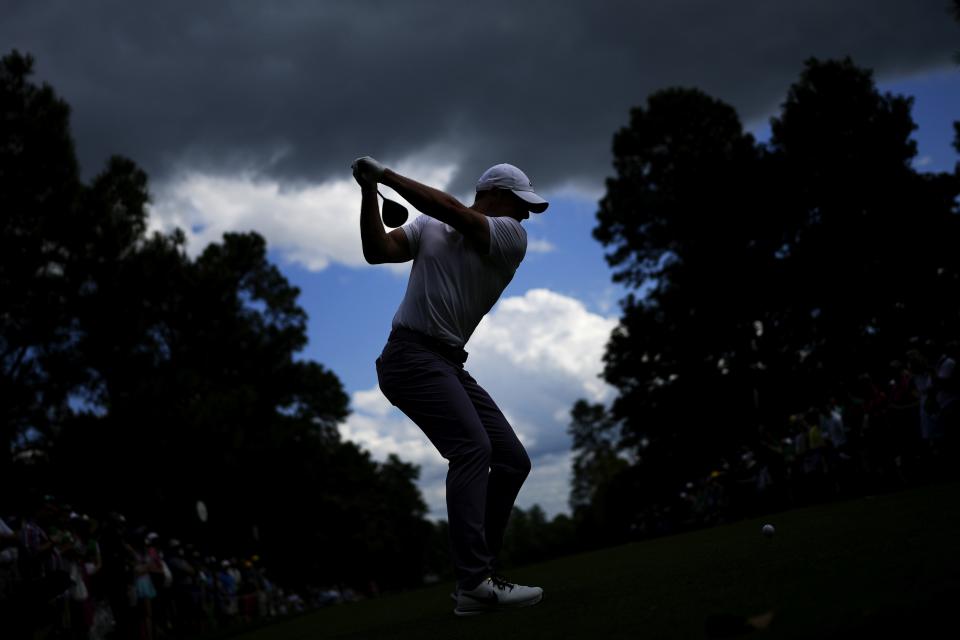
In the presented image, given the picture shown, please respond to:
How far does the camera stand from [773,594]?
314 centimetres

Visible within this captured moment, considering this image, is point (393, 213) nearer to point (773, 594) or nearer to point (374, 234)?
point (374, 234)

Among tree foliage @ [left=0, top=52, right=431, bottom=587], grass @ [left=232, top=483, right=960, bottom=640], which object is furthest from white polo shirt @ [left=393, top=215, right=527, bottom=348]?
tree foliage @ [left=0, top=52, right=431, bottom=587]

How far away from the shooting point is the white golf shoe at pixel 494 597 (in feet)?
14.8

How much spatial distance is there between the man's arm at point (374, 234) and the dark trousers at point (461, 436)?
41cm

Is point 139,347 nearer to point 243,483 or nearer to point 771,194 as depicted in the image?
point 243,483

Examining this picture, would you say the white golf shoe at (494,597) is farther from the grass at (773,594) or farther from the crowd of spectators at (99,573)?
the crowd of spectators at (99,573)

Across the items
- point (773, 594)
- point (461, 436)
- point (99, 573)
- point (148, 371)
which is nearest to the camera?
point (773, 594)

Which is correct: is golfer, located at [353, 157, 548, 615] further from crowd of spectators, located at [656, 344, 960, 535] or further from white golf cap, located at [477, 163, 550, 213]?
crowd of spectators, located at [656, 344, 960, 535]

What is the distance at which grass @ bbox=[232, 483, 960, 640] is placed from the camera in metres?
2.35

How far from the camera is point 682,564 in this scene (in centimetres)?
533

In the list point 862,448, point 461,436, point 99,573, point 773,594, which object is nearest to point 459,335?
point 461,436

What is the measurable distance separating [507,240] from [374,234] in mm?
666

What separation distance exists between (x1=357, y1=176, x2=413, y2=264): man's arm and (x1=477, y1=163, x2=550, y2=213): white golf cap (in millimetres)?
554

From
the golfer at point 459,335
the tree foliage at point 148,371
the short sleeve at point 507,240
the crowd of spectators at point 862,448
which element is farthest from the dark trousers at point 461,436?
the tree foliage at point 148,371
